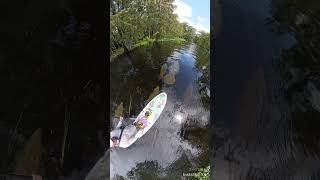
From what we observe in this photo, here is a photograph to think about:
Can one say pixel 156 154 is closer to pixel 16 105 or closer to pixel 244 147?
pixel 244 147

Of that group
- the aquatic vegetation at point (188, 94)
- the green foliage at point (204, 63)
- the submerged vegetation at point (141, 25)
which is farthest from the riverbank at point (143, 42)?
the aquatic vegetation at point (188, 94)

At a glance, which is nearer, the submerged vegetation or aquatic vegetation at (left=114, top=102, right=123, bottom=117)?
the submerged vegetation

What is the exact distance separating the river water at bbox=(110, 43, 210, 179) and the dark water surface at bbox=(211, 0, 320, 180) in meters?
0.20

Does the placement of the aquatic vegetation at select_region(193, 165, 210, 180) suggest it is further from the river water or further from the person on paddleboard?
the person on paddleboard

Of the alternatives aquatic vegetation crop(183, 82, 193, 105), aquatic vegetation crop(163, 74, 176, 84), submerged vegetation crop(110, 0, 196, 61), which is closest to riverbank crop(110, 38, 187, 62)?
submerged vegetation crop(110, 0, 196, 61)

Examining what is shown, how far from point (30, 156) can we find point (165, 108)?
1682mm

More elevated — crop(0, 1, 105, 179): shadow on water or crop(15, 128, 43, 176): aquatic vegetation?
crop(0, 1, 105, 179): shadow on water

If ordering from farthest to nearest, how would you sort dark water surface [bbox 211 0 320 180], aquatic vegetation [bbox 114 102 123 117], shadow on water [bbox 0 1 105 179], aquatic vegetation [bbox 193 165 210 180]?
shadow on water [bbox 0 1 105 179] < aquatic vegetation [bbox 114 102 123 117] < aquatic vegetation [bbox 193 165 210 180] < dark water surface [bbox 211 0 320 180]

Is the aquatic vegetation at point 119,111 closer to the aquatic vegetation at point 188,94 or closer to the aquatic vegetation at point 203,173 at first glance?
the aquatic vegetation at point 188,94

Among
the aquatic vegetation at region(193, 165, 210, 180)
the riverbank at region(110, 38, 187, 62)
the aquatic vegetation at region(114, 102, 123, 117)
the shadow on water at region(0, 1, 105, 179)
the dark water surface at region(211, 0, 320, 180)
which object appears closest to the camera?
the dark water surface at region(211, 0, 320, 180)

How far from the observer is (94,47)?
545 centimetres

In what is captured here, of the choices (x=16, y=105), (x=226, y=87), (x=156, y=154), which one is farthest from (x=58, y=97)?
(x=226, y=87)

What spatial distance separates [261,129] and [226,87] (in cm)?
52

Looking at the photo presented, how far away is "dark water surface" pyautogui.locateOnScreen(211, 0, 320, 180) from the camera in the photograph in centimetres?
454
